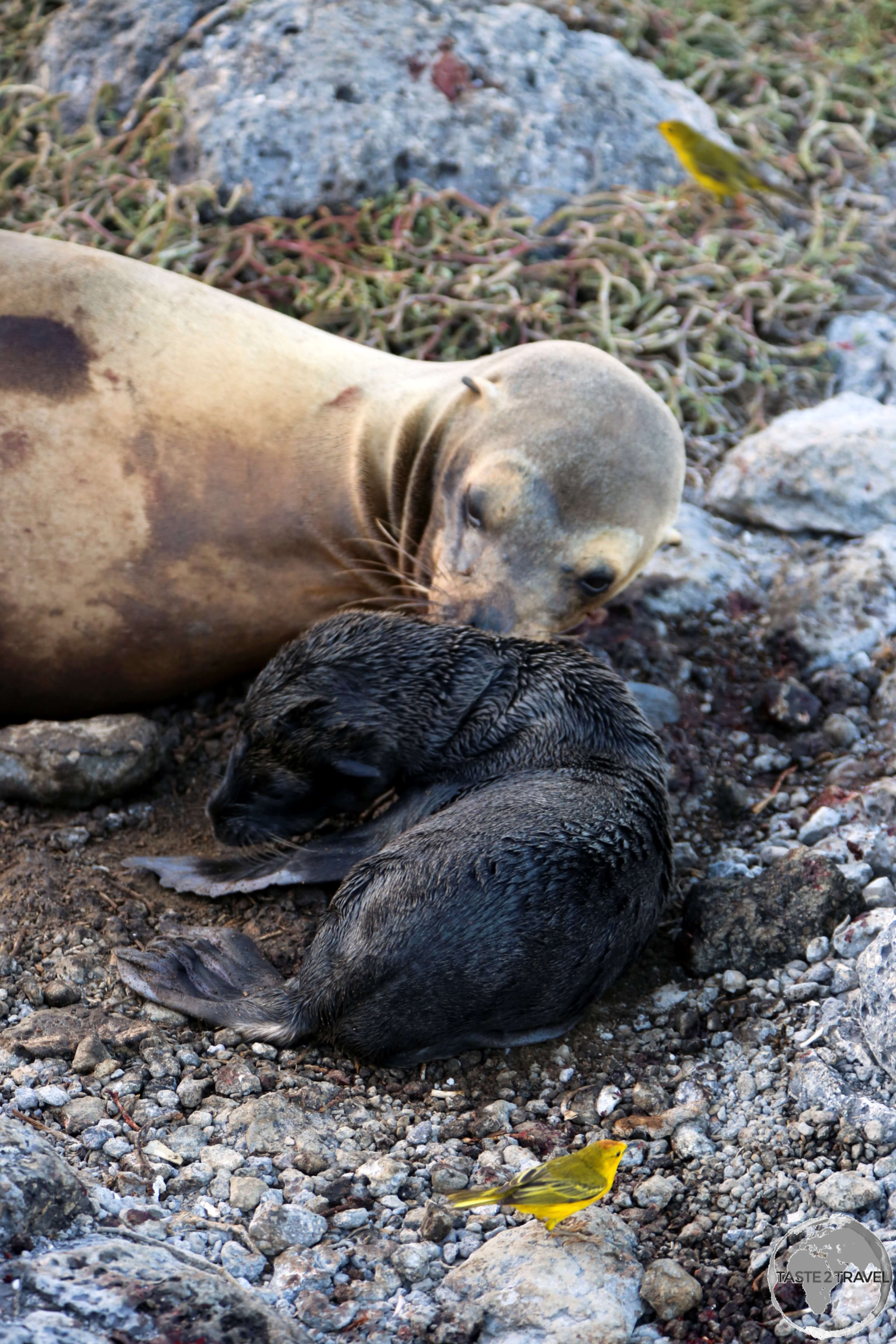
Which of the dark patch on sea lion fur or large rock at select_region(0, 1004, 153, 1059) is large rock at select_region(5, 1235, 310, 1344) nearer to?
large rock at select_region(0, 1004, 153, 1059)

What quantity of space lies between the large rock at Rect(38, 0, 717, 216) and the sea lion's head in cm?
207

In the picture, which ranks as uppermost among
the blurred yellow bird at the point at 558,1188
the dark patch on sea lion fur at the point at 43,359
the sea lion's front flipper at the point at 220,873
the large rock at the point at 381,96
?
the large rock at the point at 381,96

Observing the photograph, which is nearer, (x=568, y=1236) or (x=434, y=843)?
(x=568, y=1236)

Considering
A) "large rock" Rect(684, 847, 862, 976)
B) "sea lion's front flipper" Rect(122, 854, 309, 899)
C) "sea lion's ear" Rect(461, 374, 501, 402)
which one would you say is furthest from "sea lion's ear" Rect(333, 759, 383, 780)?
"sea lion's ear" Rect(461, 374, 501, 402)

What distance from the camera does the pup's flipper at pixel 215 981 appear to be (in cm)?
283

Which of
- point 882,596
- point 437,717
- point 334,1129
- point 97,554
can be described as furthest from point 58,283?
point 882,596

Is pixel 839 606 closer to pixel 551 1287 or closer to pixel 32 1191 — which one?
pixel 551 1287

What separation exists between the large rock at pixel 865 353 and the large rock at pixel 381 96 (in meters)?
1.14

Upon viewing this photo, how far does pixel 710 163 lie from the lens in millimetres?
5770

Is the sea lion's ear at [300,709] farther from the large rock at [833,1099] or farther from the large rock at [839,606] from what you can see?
the large rock at [839,606]

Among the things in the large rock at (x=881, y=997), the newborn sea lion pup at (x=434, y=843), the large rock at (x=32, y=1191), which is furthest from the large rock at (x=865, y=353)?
the large rock at (x=32, y=1191)

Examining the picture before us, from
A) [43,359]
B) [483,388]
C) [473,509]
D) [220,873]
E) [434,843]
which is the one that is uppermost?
[43,359]

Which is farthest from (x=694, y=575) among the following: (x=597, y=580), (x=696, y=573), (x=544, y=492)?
(x=544, y=492)

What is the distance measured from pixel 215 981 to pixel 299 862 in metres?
0.44
